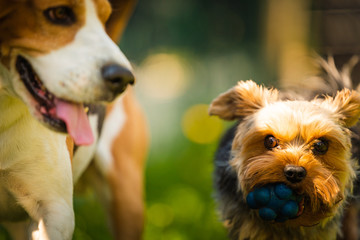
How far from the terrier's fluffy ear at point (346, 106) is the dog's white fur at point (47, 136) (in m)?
1.07

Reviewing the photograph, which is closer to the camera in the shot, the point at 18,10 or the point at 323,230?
the point at 18,10

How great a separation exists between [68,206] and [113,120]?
43.6 inches

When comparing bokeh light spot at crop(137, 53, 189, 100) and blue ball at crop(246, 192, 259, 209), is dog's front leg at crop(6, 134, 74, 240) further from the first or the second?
bokeh light spot at crop(137, 53, 189, 100)

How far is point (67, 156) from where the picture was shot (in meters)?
2.62

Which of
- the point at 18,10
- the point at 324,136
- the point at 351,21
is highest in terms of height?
the point at 18,10

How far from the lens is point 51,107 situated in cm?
225

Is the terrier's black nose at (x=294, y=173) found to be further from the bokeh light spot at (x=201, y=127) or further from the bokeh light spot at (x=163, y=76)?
the bokeh light spot at (x=163, y=76)

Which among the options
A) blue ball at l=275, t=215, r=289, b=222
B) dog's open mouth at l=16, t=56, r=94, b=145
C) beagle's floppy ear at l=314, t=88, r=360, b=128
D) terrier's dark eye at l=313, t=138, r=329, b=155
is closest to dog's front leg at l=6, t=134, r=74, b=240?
dog's open mouth at l=16, t=56, r=94, b=145

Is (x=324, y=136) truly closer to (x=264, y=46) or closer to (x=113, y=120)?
(x=113, y=120)

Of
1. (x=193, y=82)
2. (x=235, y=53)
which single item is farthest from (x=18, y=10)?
(x=235, y=53)

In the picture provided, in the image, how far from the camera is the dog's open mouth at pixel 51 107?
2227mm

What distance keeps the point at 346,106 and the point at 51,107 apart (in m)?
1.38

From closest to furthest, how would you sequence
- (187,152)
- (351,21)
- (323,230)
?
(323,230) < (187,152) < (351,21)

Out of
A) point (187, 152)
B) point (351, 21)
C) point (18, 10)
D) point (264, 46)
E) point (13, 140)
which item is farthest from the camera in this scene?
point (264, 46)
